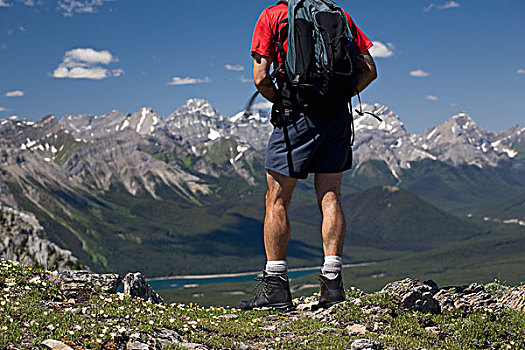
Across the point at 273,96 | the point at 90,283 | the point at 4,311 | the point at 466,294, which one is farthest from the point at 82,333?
the point at 466,294

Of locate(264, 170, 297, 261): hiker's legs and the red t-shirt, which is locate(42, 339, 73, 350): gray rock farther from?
the red t-shirt

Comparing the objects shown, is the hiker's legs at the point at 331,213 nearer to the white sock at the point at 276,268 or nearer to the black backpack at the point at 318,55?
the white sock at the point at 276,268

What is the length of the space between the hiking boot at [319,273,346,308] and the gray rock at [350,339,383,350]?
246cm

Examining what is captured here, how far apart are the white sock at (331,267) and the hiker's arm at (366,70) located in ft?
10.7

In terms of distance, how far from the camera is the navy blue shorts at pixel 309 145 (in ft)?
34.8

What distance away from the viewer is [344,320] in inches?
395

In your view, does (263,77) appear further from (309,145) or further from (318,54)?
(309,145)

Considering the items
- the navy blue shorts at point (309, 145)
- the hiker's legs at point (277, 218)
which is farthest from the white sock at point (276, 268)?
the navy blue shorts at point (309, 145)

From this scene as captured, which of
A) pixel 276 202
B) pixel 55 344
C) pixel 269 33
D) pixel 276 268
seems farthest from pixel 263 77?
pixel 55 344

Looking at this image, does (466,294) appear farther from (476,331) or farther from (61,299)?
(61,299)

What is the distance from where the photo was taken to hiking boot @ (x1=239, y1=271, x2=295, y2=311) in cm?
1130

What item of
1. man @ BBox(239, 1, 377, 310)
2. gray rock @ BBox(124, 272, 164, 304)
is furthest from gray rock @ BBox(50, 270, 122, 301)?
man @ BBox(239, 1, 377, 310)

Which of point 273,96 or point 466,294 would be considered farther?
point 466,294

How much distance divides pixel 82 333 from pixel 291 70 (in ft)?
18.1
